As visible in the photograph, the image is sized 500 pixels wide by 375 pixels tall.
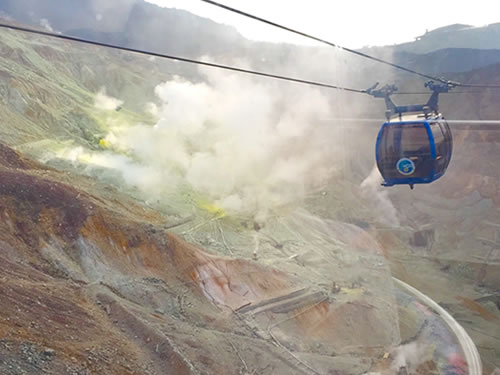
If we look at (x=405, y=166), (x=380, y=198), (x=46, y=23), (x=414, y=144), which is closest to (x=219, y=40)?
(x=46, y=23)

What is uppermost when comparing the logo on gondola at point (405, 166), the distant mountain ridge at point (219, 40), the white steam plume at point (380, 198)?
the distant mountain ridge at point (219, 40)

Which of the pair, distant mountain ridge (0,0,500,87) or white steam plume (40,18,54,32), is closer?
distant mountain ridge (0,0,500,87)

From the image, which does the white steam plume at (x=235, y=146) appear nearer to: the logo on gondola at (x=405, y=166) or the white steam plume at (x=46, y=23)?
the logo on gondola at (x=405, y=166)

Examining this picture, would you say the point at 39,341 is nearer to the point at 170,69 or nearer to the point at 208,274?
the point at 208,274

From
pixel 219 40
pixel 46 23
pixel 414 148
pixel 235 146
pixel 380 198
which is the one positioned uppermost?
pixel 46 23

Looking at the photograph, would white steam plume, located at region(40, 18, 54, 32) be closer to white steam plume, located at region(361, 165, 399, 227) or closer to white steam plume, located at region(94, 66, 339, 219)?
white steam plume, located at region(94, 66, 339, 219)

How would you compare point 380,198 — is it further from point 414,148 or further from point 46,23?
point 46,23

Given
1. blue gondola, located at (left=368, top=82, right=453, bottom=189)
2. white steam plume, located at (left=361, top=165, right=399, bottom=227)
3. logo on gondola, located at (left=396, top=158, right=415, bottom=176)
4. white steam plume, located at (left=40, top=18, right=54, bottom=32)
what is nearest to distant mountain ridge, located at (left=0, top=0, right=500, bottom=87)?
white steam plume, located at (left=40, top=18, right=54, bottom=32)

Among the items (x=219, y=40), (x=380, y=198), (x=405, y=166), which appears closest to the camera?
(x=405, y=166)

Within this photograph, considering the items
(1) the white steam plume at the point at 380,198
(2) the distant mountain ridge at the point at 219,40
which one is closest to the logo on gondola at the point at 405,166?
(1) the white steam plume at the point at 380,198
